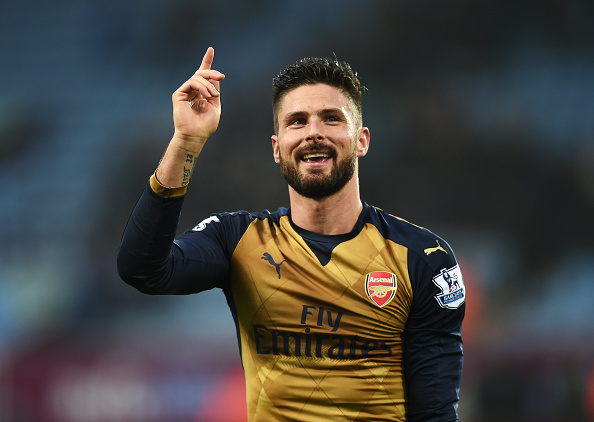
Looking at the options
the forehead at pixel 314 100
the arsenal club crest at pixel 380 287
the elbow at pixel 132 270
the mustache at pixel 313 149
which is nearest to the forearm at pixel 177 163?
the elbow at pixel 132 270

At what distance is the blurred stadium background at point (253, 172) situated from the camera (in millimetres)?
6613

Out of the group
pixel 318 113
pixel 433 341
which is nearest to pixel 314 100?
pixel 318 113

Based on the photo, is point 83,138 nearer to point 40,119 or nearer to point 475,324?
point 40,119

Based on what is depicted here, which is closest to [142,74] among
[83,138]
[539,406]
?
[83,138]

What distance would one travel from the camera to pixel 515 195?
23.8 feet

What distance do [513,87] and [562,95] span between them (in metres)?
0.56

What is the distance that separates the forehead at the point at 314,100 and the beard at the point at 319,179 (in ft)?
0.67

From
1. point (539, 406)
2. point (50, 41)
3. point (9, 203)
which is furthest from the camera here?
point (50, 41)

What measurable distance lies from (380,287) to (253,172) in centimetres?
495

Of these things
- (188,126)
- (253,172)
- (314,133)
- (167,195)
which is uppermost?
(253,172)

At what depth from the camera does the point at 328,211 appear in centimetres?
272

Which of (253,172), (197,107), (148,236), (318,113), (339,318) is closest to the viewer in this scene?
(148,236)

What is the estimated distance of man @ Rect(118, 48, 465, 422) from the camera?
2.50 meters

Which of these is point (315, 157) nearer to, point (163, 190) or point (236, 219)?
point (236, 219)
